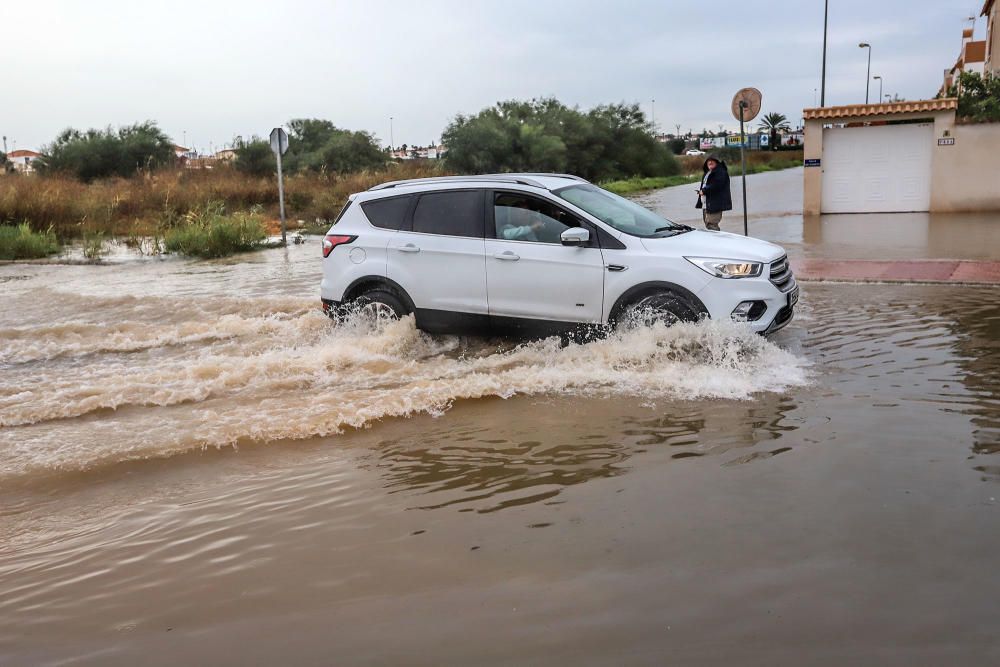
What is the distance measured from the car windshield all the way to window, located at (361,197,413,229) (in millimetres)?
1580

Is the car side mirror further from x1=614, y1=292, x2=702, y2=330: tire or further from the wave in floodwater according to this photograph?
the wave in floodwater

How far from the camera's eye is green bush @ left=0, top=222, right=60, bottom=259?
1969 centimetres

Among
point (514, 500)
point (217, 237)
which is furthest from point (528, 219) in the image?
point (217, 237)

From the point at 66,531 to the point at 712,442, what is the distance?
367 cm

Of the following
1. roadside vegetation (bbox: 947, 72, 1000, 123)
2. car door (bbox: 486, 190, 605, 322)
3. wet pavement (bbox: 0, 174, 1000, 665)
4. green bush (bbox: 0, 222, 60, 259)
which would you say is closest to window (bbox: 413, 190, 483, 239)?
car door (bbox: 486, 190, 605, 322)

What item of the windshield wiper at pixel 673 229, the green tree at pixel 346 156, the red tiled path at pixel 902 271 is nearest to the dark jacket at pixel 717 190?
the red tiled path at pixel 902 271

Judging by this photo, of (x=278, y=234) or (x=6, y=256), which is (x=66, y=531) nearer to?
(x=6, y=256)

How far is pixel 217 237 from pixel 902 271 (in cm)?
1398

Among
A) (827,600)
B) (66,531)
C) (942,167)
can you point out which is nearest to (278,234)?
(942,167)

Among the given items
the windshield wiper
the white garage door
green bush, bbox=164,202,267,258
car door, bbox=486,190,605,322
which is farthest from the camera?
the white garage door

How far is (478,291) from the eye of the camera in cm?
803

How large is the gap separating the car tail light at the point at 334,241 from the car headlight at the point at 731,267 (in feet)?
11.4

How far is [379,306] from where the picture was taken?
27.8 feet

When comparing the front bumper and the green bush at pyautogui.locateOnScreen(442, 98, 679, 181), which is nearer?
the front bumper
